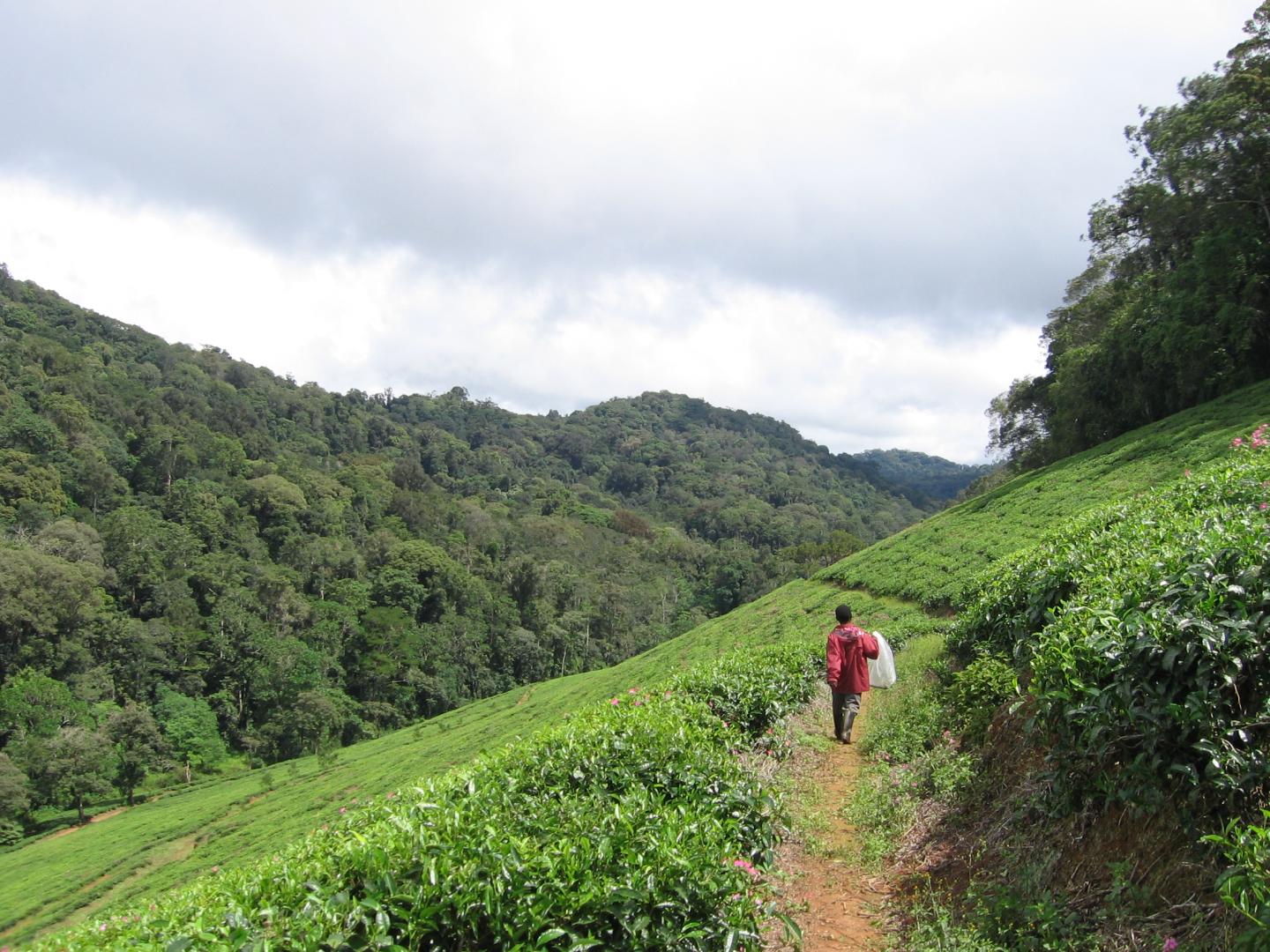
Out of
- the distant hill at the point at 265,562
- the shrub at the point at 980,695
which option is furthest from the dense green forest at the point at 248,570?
the shrub at the point at 980,695

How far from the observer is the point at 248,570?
234 ft

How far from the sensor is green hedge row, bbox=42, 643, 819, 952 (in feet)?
11.0

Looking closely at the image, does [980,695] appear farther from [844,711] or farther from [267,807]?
[267,807]

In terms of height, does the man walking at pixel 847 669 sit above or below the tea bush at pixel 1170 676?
below

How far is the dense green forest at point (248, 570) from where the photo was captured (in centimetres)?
5531

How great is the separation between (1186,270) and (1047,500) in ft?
34.7

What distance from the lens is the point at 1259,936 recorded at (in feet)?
8.56

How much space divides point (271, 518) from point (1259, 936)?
9165 cm

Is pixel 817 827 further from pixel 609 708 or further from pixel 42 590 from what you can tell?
pixel 42 590

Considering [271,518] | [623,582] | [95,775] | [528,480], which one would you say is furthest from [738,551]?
[95,775]

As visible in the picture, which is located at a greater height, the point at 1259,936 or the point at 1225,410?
the point at 1225,410

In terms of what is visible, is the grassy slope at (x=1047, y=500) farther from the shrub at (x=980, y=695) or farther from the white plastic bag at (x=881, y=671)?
the shrub at (x=980, y=695)

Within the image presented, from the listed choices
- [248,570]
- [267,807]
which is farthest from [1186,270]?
[248,570]

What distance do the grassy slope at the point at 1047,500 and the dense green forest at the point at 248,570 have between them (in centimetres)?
4911
